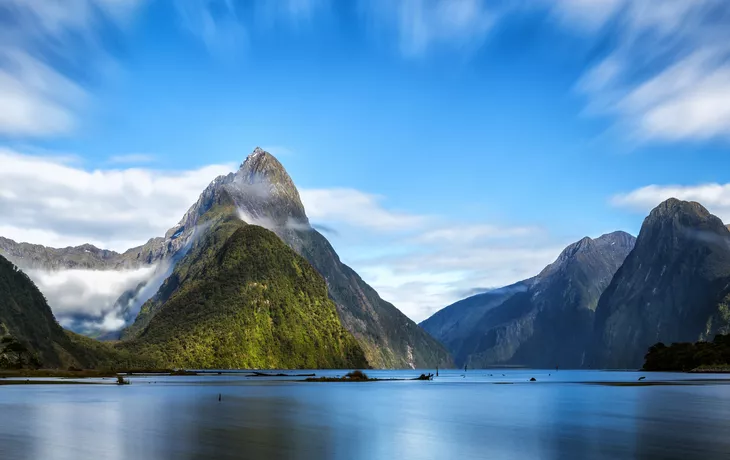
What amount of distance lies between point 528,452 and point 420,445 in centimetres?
917

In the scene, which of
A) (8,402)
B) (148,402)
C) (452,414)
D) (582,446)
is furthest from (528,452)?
(8,402)

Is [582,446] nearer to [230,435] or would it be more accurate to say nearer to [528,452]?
[528,452]

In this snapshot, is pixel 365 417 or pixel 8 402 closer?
pixel 365 417

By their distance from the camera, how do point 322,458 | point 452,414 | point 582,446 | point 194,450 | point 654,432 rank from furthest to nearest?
point 452,414 < point 654,432 < point 582,446 < point 194,450 < point 322,458

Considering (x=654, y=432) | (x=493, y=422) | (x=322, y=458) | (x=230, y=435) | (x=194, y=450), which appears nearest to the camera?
(x=322, y=458)

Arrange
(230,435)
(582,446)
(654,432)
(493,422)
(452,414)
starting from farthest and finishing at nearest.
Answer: (452,414) → (493,422) → (654,432) → (230,435) → (582,446)

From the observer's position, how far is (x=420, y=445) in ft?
187

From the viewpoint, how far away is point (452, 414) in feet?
301

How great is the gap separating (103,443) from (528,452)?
32.6m

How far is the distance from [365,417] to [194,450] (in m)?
38.1

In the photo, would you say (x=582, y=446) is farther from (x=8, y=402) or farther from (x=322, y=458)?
(x=8, y=402)

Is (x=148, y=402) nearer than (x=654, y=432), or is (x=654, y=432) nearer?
→ (x=654, y=432)

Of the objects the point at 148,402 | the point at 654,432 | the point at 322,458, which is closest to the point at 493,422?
the point at 654,432

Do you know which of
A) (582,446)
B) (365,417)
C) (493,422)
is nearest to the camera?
(582,446)
